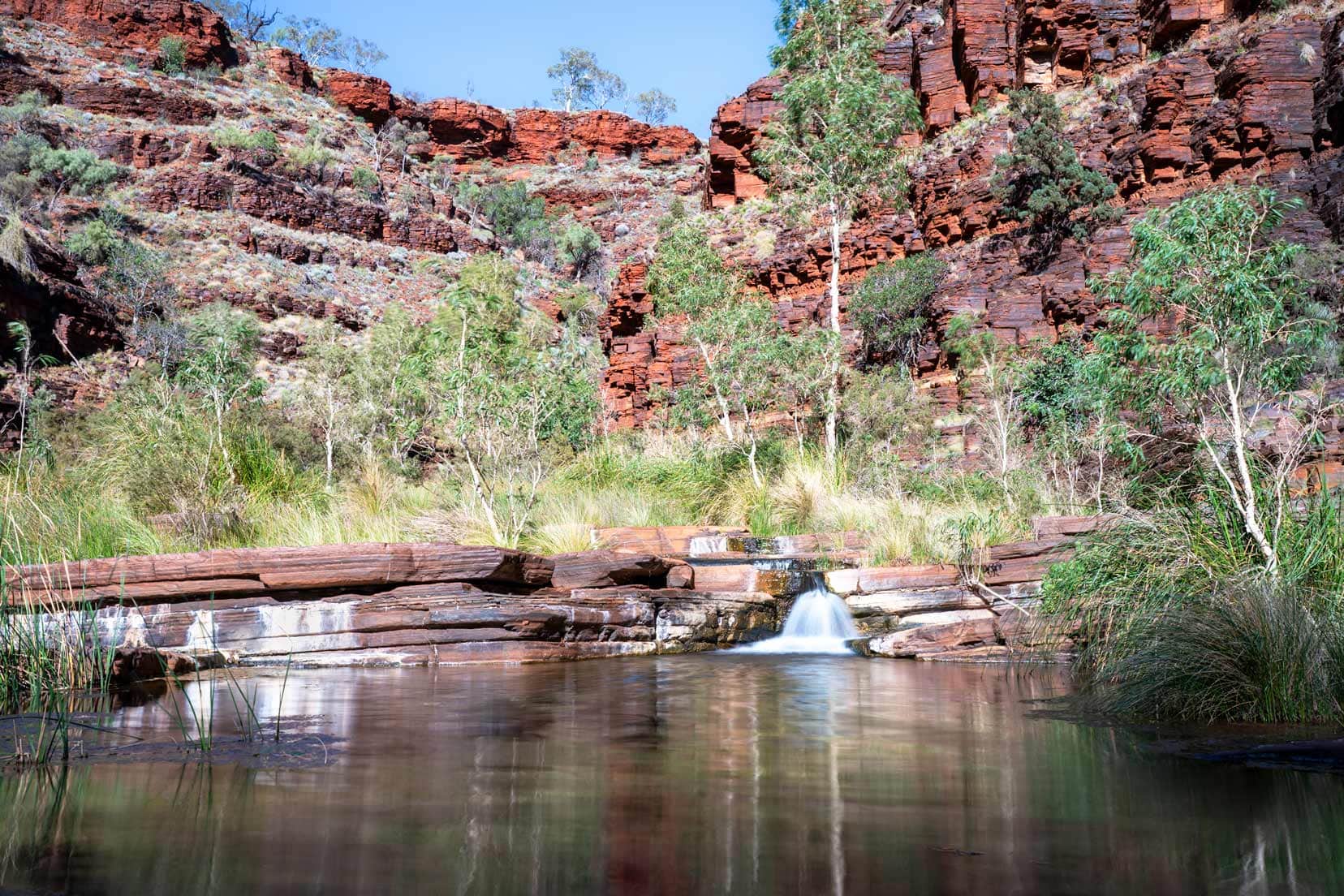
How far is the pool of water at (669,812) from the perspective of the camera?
7.69 ft

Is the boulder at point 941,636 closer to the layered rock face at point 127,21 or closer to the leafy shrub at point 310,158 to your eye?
the leafy shrub at point 310,158

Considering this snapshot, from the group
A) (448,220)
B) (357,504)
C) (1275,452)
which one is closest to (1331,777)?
(1275,452)

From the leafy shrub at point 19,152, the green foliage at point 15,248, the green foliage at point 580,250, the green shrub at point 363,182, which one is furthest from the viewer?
the green foliage at point 580,250

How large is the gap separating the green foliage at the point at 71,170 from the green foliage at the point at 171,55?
13.3 m

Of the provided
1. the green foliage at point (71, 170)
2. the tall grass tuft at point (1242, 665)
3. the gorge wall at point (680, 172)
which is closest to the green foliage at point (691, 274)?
the gorge wall at point (680, 172)

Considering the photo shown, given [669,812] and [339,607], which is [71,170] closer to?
[339,607]

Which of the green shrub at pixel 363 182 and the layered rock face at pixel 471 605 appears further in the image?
the green shrub at pixel 363 182

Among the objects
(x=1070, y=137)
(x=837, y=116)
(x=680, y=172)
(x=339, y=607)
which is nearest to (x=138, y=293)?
(x=837, y=116)

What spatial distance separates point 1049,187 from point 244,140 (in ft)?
127

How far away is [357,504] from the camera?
38.3ft

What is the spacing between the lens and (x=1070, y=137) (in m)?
31.0

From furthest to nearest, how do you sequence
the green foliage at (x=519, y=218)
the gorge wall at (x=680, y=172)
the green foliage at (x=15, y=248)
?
the green foliage at (x=519, y=218) < the gorge wall at (x=680, y=172) < the green foliage at (x=15, y=248)

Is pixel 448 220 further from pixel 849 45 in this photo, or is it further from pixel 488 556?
pixel 488 556

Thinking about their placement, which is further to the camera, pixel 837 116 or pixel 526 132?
pixel 526 132
